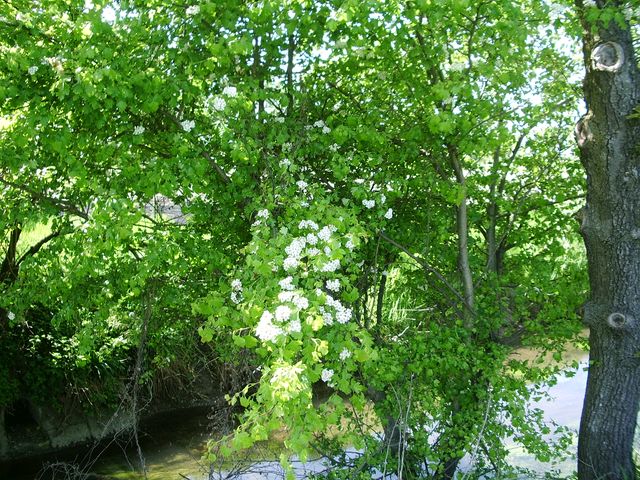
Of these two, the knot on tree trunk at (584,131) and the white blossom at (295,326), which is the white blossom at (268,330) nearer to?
the white blossom at (295,326)

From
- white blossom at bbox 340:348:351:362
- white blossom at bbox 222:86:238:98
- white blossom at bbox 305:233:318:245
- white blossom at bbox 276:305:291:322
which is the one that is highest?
white blossom at bbox 222:86:238:98

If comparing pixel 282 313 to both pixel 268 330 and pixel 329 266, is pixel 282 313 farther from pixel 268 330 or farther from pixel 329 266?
pixel 329 266

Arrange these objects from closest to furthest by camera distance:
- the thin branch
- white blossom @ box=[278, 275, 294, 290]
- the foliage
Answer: white blossom @ box=[278, 275, 294, 290] → the foliage → the thin branch

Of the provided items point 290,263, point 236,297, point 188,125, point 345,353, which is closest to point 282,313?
point 290,263

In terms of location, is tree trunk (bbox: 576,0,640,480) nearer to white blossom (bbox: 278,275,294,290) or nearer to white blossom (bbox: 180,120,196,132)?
white blossom (bbox: 278,275,294,290)

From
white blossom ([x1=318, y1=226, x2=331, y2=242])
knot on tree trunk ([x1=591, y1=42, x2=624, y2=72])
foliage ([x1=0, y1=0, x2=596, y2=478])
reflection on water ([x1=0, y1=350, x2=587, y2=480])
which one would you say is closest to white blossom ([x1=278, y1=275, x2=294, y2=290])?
foliage ([x1=0, y1=0, x2=596, y2=478])

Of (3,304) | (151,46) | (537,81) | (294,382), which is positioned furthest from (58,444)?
(537,81)

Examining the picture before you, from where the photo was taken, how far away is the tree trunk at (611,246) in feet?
13.7

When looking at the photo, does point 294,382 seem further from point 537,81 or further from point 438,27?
point 537,81

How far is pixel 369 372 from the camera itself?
4.33 meters

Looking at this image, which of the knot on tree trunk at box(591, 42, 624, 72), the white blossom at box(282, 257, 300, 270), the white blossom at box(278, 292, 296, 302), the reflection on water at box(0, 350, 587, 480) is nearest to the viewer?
the white blossom at box(278, 292, 296, 302)

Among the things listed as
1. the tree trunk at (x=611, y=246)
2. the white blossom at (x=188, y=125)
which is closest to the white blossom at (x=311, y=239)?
the white blossom at (x=188, y=125)

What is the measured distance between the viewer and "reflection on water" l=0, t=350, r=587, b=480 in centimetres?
645

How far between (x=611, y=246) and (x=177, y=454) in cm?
474
